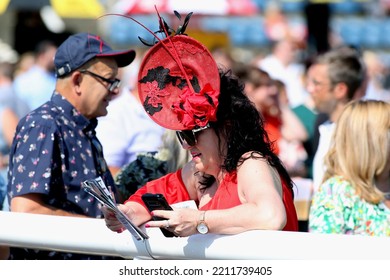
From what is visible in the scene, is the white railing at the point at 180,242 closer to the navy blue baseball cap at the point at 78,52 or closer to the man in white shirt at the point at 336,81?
the navy blue baseball cap at the point at 78,52

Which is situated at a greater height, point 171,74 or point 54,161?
point 171,74

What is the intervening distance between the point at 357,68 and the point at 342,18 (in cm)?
1924

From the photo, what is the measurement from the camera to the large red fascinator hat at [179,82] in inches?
121

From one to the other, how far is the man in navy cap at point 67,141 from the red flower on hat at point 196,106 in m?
1.07

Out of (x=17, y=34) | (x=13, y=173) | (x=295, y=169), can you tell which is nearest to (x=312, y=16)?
(x=17, y=34)

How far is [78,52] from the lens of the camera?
4.57 m

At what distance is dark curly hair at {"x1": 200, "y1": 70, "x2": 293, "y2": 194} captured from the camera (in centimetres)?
329

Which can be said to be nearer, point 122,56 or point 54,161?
point 54,161

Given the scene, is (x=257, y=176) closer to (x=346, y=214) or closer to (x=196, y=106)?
(x=196, y=106)

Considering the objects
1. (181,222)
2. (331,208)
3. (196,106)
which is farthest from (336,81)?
(181,222)

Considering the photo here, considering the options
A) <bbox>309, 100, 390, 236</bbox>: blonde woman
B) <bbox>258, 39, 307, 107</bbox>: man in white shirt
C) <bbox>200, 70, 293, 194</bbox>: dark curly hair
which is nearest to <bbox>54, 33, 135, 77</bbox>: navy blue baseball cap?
<bbox>309, 100, 390, 236</bbox>: blonde woman

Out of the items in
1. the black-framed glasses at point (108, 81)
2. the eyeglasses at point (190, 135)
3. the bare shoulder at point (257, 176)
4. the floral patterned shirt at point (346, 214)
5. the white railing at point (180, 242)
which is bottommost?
the floral patterned shirt at point (346, 214)

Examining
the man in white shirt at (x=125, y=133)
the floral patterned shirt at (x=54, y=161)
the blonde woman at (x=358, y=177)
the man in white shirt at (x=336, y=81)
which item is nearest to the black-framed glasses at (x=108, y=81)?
the floral patterned shirt at (x=54, y=161)

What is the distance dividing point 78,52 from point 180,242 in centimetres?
191
